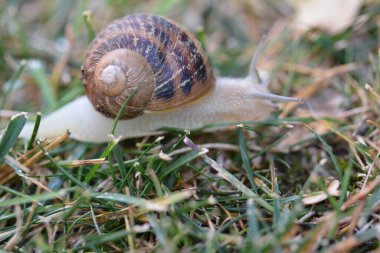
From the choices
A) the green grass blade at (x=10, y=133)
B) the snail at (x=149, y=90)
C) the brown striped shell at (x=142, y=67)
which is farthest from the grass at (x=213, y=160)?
the brown striped shell at (x=142, y=67)

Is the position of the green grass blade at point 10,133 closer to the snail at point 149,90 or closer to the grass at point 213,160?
the grass at point 213,160

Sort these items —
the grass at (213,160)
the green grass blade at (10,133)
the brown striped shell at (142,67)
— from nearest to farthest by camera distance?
the grass at (213,160) → the green grass blade at (10,133) → the brown striped shell at (142,67)

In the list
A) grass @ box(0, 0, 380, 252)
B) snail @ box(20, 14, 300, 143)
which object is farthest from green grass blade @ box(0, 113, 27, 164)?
snail @ box(20, 14, 300, 143)

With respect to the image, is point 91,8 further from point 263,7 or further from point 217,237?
point 217,237

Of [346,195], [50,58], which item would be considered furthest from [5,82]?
[346,195]

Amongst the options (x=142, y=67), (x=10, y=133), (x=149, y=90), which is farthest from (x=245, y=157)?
(x=10, y=133)
